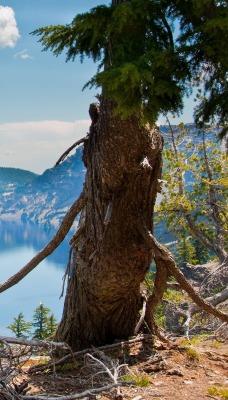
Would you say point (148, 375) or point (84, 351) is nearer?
point (148, 375)

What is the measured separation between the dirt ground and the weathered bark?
566mm

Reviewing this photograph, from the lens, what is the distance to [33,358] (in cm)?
727

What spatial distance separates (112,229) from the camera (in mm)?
5508

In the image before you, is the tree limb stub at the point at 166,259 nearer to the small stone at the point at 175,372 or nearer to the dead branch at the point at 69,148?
the small stone at the point at 175,372

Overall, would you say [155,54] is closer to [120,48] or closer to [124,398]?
[120,48]

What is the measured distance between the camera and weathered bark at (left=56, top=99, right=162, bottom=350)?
5.11 meters

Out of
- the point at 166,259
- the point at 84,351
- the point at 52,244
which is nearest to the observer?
the point at 84,351

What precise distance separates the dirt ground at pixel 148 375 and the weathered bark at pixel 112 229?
57cm

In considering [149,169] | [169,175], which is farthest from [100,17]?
[169,175]

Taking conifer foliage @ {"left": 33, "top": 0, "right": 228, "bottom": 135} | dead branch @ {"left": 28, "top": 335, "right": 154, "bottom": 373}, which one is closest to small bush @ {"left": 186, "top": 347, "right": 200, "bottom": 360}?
dead branch @ {"left": 28, "top": 335, "right": 154, "bottom": 373}

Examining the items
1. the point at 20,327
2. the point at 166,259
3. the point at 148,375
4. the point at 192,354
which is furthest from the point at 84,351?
the point at 20,327

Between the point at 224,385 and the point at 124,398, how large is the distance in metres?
1.25

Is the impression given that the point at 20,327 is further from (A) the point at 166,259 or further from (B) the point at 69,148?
(A) the point at 166,259

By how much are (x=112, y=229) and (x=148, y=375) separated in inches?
68.3
